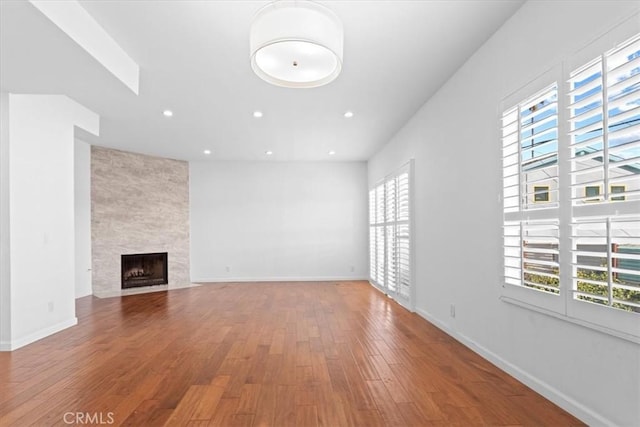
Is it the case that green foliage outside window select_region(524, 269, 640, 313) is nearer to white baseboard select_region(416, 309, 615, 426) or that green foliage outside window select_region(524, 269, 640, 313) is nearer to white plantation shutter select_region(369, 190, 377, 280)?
white baseboard select_region(416, 309, 615, 426)

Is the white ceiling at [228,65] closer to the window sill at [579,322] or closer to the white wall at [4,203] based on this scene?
the white wall at [4,203]

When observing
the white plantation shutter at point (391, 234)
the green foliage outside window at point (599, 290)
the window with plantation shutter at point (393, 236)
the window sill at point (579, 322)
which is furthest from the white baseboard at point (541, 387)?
the white plantation shutter at point (391, 234)

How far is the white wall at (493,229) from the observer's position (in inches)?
79.2

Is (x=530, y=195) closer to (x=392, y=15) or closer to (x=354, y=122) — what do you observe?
(x=392, y=15)

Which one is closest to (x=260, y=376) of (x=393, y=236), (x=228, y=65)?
(x=228, y=65)

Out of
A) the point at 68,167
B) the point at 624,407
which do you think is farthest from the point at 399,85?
the point at 68,167

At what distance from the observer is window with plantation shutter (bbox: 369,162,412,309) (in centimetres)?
557

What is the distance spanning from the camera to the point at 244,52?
11.2 ft

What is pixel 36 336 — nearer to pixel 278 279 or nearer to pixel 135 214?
pixel 135 214

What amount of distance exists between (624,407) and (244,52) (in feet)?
12.5

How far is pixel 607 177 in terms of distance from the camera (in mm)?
1929

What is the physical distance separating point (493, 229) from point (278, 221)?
20.3ft

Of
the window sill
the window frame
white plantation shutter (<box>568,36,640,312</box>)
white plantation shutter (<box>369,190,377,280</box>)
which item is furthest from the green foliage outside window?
white plantation shutter (<box>369,190,377,280</box>)

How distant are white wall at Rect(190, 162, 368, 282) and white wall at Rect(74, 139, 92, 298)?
7.30 feet
